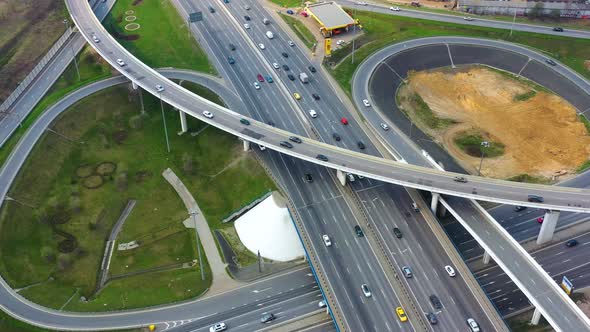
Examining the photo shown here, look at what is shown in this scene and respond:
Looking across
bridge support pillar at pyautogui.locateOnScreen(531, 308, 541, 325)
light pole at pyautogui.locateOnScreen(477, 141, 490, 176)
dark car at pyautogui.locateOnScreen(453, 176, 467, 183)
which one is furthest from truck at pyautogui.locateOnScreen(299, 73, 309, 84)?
bridge support pillar at pyautogui.locateOnScreen(531, 308, 541, 325)

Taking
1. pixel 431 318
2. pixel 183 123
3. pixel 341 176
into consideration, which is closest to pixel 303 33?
pixel 183 123

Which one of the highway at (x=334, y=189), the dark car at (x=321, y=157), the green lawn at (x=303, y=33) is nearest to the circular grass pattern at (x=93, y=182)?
the highway at (x=334, y=189)

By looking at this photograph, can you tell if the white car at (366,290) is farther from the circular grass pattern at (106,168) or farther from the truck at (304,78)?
the truck at (304,78)

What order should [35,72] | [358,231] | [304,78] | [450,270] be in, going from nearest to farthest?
[450,270], [358,231], [304,78], [35,72]

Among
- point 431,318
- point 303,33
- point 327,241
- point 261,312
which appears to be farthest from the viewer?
point 303,33

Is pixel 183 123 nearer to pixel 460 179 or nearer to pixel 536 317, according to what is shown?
pixel 460 179

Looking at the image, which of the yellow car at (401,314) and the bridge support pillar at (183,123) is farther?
the bridge support pillar at (183,123)

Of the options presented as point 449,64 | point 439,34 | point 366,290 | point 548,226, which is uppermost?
point 439,34
